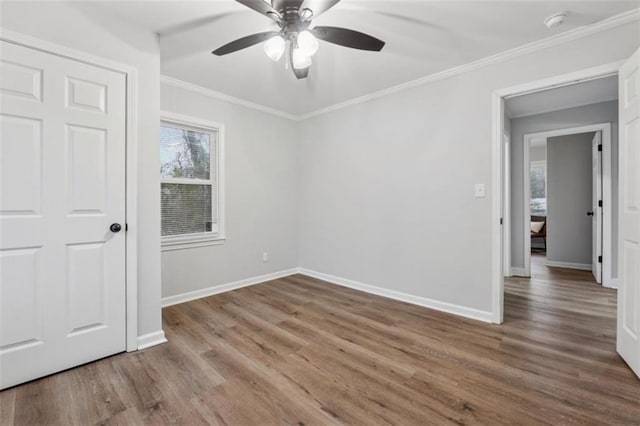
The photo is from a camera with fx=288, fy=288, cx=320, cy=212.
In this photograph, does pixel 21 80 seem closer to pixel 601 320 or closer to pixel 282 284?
pixel 282 284

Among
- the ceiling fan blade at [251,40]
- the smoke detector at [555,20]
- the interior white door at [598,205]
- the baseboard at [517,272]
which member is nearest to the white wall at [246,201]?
the ceiling fan blade at [251,40]

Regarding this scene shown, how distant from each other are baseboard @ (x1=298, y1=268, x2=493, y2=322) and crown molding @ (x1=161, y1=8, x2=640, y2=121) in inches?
90.6

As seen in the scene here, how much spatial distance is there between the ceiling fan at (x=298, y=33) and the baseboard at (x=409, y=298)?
2465mm

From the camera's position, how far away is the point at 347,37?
70.1 inches

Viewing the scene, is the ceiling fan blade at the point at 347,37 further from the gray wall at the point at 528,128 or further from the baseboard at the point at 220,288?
the gray wall at the point at 528,128

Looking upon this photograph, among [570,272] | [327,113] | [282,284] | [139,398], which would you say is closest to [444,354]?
[139,398]

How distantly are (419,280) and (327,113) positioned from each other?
8.22 feet

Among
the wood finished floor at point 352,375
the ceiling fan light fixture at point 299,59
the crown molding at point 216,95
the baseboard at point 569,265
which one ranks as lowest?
the wood finished floor at point 352,375

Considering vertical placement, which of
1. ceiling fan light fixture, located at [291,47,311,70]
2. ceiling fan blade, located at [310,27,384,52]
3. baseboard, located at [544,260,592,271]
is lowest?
baseboard, located at [544,260,592,271]

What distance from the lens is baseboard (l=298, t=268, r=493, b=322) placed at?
2751 mm

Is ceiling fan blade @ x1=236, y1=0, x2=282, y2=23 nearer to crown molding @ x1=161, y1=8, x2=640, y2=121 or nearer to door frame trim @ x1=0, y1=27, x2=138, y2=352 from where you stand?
door frame trim @ x1=0, y1=27, x2=138, y2=352

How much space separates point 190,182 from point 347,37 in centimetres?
243

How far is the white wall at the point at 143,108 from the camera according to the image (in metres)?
1.94

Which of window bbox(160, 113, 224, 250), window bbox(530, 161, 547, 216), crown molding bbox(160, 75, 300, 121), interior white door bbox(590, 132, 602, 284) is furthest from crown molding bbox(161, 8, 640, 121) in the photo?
window bbox(530, 161, 547, 216)
